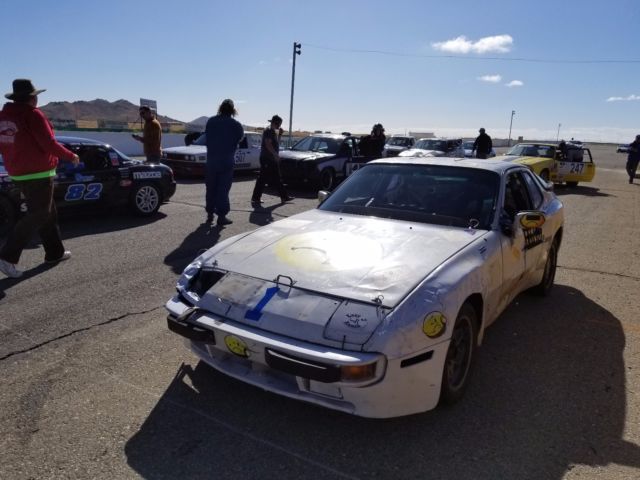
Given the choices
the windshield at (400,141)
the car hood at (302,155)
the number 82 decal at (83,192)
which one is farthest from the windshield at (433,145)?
the number 82 decal at (83,192)

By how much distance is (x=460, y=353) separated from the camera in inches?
109

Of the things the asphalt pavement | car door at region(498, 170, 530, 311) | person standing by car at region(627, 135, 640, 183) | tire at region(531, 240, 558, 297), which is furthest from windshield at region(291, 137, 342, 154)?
person standing by car at region(627, 135, 640, 183)

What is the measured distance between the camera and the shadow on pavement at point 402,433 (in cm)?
228

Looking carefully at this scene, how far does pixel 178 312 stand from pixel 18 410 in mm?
984

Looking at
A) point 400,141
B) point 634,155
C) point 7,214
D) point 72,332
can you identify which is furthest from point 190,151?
point 634,155

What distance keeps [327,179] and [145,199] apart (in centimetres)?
521

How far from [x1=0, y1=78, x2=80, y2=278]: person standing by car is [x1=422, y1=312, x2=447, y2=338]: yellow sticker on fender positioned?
413cm

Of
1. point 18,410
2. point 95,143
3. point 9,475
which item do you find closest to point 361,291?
point 9,475

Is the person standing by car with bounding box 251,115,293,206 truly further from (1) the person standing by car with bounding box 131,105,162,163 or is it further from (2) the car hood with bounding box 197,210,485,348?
(2) the car hood with bounding box 197,210,485,348

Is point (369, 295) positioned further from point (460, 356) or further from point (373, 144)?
point (373, 144)

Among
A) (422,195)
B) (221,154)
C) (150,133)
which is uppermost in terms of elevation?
(150,133)

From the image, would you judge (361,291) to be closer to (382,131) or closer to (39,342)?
(39,342)

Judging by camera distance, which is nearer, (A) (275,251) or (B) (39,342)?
(A) (275,251)

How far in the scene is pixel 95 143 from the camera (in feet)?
24.8
